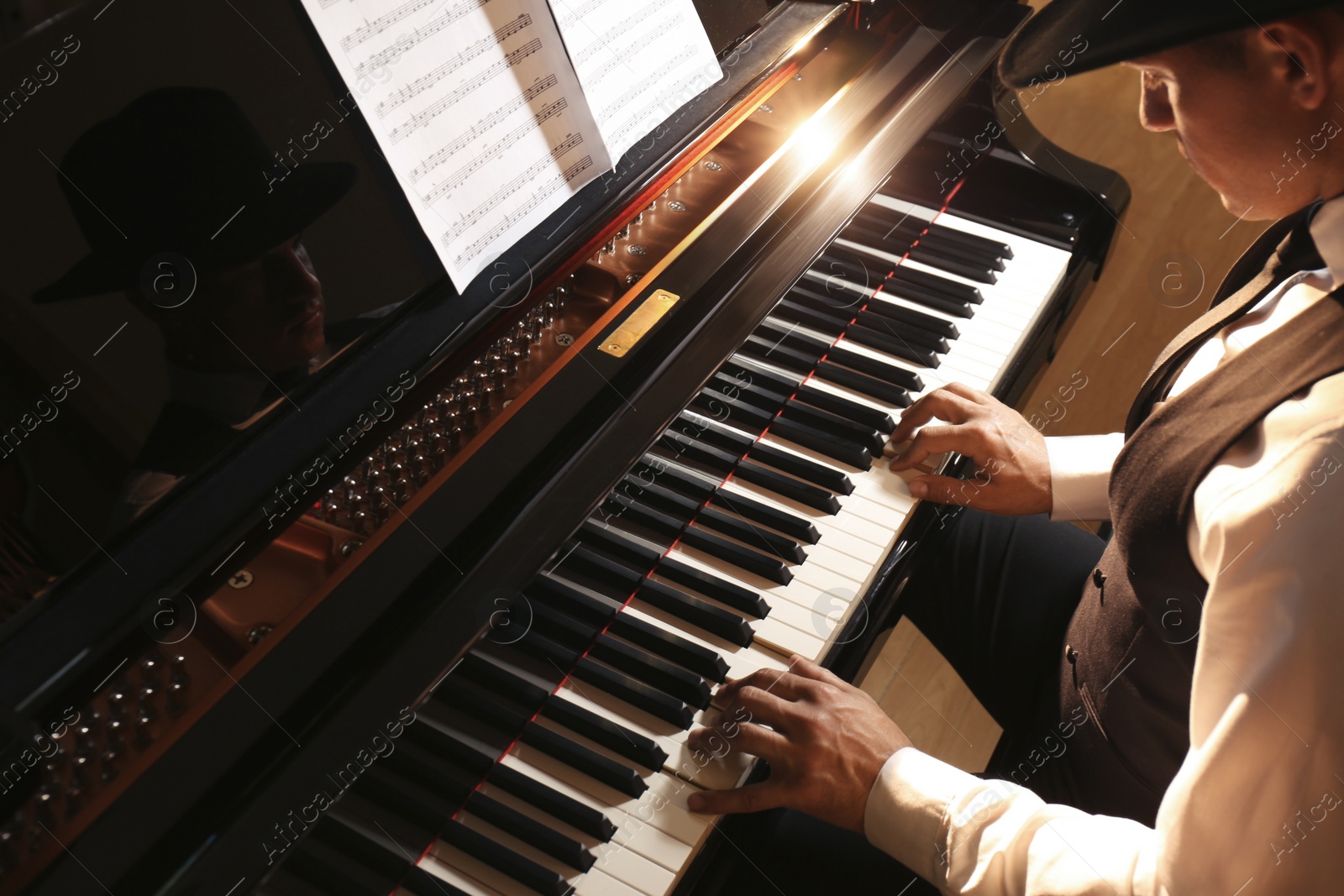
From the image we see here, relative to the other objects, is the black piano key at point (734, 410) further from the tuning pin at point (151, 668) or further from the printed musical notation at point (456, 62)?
the tuning pin at point (151, 668)

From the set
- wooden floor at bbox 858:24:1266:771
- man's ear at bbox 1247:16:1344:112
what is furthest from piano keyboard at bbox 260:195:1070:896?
wooden floor at bbox 858:24:1266:771

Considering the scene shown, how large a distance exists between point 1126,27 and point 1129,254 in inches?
94.0

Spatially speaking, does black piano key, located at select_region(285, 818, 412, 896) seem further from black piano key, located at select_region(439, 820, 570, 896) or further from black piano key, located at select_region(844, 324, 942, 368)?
black piano key, located at select_region(844, 324, 942, 368)

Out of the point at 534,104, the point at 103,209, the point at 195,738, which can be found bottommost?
the point at 195,738

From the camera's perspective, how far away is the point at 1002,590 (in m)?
1.90

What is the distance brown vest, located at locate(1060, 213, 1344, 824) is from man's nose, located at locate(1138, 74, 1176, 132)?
0.30 m

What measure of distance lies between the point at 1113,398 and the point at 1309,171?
225 cm

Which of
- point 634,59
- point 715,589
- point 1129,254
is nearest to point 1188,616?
point 715,589

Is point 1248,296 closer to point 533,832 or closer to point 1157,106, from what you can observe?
point 1157,106

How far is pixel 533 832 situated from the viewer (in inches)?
Answer: 47.2

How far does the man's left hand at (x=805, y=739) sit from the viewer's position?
132 cm

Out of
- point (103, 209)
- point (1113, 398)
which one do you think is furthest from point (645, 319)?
point (1113, 398)

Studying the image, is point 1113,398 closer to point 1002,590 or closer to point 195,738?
point 1002,590

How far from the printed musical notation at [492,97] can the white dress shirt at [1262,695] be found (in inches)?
40.6
